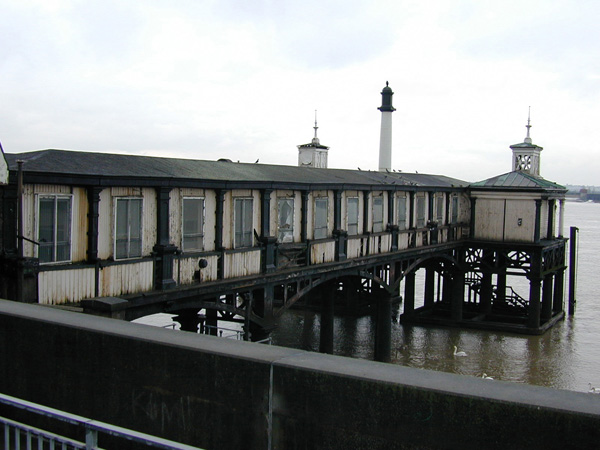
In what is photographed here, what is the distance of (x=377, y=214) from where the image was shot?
25.3 m

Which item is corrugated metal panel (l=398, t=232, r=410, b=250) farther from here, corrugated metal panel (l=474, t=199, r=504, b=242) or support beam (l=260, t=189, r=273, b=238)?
support beam (l=260, t=189, r=273, b=238)

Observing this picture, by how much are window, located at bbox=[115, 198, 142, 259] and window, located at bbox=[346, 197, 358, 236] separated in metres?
9.98

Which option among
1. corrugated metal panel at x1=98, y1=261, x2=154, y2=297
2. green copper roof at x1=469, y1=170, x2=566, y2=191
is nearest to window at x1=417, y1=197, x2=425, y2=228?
green copper roof at x1=469, y1=170, x2=566, y2=191

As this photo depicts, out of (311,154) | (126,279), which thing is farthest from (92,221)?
(311,154)

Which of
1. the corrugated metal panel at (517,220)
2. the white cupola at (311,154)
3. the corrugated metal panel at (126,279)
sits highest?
the white cupola at (311,154)

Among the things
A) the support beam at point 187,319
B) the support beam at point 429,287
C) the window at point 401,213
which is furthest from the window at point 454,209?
the support beam at point 187,319

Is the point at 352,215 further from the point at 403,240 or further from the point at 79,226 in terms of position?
the point at 79,226

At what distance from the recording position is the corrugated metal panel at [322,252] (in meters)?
20.7

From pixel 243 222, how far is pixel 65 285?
587 cm

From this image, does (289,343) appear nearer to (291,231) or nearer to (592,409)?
(291,231)

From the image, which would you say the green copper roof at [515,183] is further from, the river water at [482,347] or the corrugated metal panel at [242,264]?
the corrugated metal panel at [242,264]

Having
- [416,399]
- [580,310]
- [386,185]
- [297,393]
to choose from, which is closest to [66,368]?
[297,393]

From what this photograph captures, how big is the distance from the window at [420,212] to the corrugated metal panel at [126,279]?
16963mm

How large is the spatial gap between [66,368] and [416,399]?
3123 mm
